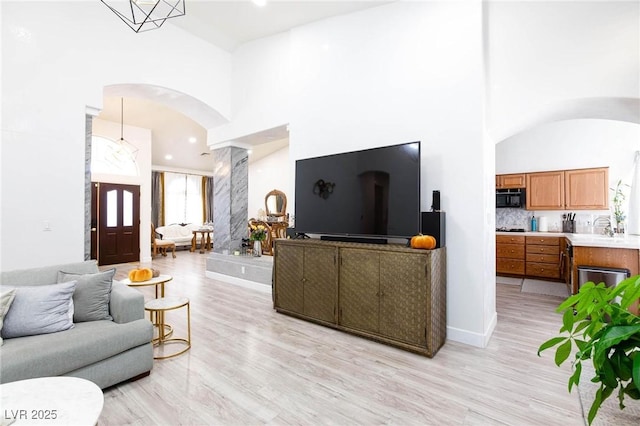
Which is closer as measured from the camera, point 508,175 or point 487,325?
point 487,325

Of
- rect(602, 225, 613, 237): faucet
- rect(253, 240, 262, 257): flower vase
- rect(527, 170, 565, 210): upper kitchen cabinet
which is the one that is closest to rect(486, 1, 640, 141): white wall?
rect(602, 225, 613, 237): faucet

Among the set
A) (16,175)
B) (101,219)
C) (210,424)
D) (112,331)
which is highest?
(16,175)

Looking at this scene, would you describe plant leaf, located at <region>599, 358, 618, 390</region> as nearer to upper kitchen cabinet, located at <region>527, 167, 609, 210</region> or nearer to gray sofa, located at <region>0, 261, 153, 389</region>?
gray sofa, located at <region>0, 261, 153, 389</region>

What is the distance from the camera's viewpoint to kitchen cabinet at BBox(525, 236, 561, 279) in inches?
211

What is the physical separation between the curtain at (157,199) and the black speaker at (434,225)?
31.2ft

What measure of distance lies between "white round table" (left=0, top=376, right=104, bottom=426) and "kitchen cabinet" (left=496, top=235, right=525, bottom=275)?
21.3 ft

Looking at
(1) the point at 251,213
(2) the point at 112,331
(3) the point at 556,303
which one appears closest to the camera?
(2) the point at 112,331

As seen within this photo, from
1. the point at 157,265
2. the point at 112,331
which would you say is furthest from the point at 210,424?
the point at 157,265

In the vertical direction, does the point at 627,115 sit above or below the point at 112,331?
above

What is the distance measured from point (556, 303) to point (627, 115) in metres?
2.57

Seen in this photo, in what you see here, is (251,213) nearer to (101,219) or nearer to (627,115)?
(101,219)

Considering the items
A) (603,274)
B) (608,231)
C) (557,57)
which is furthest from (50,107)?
(608,231)

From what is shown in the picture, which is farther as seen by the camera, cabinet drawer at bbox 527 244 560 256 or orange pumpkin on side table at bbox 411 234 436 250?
cabinet drawer at bbox 527 244 560 256

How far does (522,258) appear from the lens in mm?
5680
